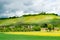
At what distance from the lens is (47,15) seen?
436ft

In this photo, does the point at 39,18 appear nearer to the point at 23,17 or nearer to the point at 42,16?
the point at 42,16

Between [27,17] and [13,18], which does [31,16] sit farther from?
[13,18]

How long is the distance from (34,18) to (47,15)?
325 inches

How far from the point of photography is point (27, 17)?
138m

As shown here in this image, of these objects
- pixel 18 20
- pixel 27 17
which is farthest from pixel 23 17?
pixel 18 20

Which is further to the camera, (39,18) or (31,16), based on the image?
(31,16)

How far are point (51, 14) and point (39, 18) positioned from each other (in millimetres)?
13671

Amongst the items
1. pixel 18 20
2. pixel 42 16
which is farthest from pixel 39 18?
pixel 18 20

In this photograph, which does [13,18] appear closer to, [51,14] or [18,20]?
[18,20]

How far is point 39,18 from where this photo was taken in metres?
127

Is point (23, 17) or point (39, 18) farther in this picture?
point (23, 17)

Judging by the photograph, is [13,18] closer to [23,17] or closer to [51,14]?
[23,17]

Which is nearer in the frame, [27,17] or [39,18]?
[39,18]

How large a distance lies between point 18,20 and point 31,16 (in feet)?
45.2
